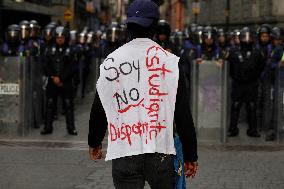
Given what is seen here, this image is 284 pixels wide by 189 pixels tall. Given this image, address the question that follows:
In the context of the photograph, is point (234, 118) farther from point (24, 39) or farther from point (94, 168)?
point (24, 39)

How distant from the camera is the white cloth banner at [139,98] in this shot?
166 inches

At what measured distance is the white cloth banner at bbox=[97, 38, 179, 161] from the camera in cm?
423

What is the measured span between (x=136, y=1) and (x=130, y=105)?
0.67 metres

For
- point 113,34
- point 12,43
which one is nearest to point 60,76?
point 12,43

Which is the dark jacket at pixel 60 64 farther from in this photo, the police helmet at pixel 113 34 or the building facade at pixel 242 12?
the building facade at pixel 242 12

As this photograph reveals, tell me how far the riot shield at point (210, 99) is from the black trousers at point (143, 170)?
24.8 feet

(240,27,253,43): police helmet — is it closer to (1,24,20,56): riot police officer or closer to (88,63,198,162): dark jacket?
(1,24,20,56): riot police officer

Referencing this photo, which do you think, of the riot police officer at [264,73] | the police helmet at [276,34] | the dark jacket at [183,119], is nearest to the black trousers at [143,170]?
the dark jacket at [183,119]

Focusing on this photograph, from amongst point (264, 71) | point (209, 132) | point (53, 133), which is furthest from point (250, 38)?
point (53, 133)

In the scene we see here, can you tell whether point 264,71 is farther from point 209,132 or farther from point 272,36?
point 209,132

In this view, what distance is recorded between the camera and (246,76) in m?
12.4

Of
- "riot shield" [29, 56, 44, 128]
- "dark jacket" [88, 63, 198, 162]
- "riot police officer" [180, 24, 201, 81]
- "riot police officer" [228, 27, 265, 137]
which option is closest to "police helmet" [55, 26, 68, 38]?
"riot shield" [29, 56, 44, 128]

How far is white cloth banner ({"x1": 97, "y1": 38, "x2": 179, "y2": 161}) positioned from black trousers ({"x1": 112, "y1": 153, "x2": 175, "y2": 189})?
43 mm

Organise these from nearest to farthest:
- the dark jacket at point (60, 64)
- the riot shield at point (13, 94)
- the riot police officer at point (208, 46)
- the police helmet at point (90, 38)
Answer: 1. the riot shield at point (13, 94)
2. the dark jacket at point (60, 64)
3. the riot police officer at point (208, 46)
4. the police helmet at point (90, 38)
